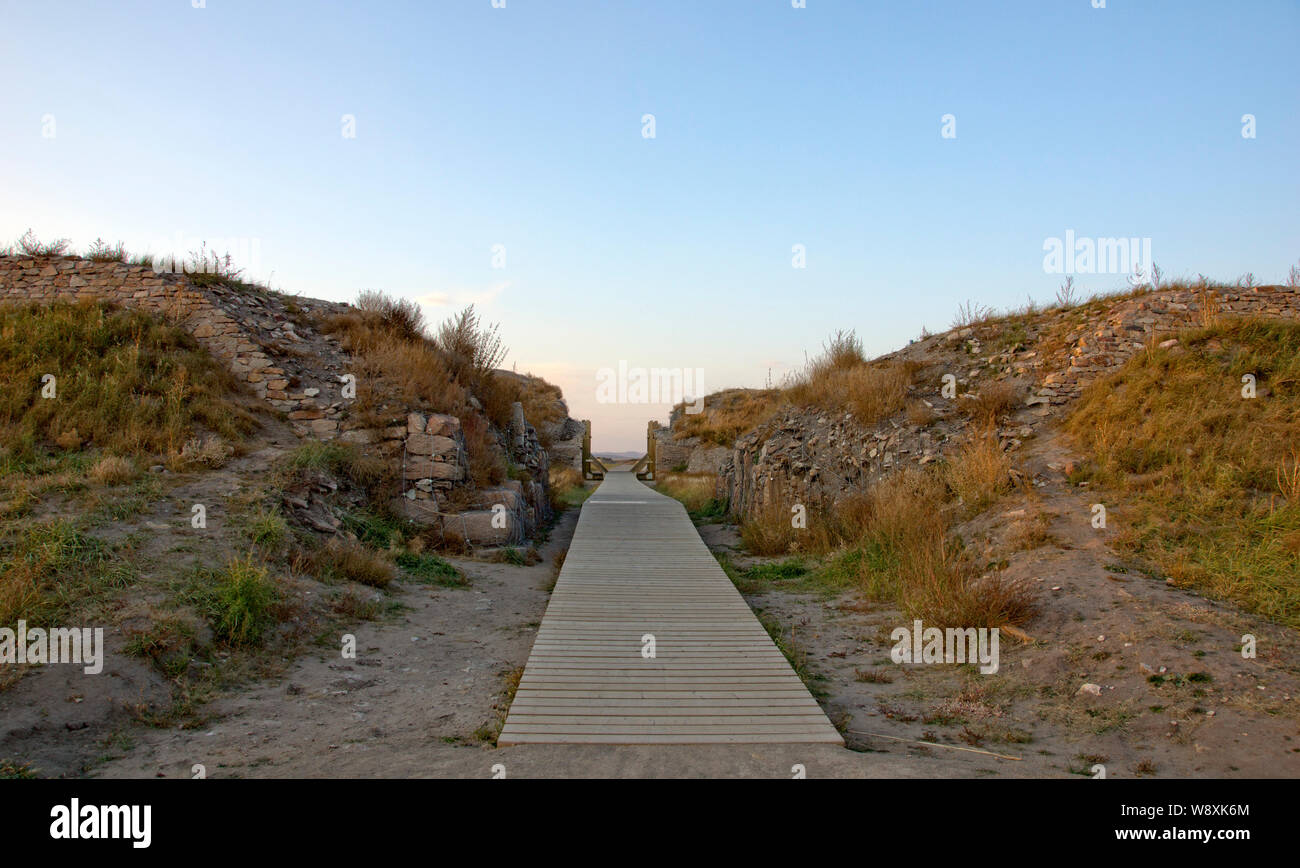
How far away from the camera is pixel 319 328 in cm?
1385

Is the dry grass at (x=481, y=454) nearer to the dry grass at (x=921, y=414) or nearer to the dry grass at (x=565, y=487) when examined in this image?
the dry grass at (x=565, y=487)

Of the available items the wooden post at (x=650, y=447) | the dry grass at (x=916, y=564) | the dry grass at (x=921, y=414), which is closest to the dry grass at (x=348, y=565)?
the dry grass at (x=916, y=564)

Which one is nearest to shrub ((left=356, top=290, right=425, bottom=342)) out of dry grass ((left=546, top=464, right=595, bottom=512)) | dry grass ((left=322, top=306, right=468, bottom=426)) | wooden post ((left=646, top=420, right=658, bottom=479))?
dry grass ((left=322, top=306, right=468, bottom=426))

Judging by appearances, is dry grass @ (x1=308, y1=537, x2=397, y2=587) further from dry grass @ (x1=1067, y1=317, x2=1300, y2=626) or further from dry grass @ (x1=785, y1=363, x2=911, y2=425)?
dry grass @ (x1=785, y1=363, x2=911, y2=425)

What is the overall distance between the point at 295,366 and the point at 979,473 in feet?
37.7

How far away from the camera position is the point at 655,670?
5.67 meters

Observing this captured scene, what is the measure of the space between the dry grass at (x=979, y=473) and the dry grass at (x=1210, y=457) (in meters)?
1.06

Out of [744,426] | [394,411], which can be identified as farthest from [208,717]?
[744,426]

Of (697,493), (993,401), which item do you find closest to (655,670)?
(993,401)

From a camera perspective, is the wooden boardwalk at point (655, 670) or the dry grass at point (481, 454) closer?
the wooden boardwalk at point (655, 670)

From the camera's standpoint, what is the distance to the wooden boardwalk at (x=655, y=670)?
14.8 ft

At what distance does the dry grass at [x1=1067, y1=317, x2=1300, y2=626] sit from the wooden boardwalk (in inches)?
163
